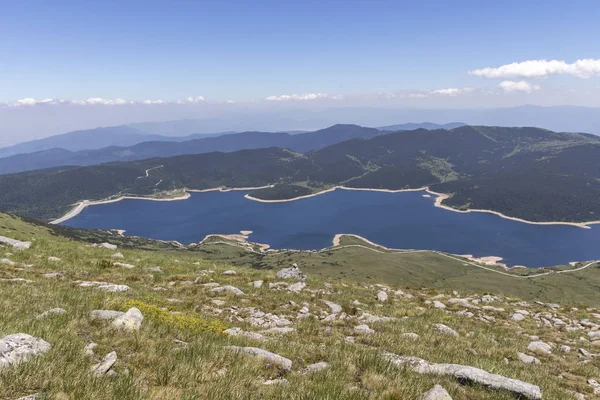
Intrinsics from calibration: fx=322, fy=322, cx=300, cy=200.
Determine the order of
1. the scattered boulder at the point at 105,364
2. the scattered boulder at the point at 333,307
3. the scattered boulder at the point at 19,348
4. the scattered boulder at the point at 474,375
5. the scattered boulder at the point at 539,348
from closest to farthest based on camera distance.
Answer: the scattered boulder at the point at 19,348, the scattered boulder at the point at 105,364, the scattered boulder at the point at 474,375, the scattered boulder at the point at 539,348, the scattered boulder at the point at 333,307

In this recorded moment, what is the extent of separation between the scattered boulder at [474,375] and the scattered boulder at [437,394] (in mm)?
1493

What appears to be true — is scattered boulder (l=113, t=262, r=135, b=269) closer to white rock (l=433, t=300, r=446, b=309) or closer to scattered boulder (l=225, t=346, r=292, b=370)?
scattered boulder (l=225, t=346, r=292, b=370)

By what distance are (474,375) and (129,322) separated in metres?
8.65

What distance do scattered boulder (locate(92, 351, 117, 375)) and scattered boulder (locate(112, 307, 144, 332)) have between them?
1848 mm

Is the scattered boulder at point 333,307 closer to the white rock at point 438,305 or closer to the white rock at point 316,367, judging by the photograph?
the white rock at point 438,305

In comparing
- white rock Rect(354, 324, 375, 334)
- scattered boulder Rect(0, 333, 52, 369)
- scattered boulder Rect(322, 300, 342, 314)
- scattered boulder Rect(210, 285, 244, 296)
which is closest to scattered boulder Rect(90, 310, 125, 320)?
scattered boulder Rect(0, 333, 52, 369)

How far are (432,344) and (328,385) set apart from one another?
719 centimetres

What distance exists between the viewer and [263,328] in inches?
471

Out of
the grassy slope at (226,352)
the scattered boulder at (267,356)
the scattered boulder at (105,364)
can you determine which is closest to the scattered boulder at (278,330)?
the grassy slope at (226,352)

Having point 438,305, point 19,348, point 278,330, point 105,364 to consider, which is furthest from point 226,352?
point 438,305

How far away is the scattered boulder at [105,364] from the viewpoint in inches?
219

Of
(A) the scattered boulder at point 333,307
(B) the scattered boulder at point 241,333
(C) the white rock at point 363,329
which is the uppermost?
(B) the scattered boulder at point 241,333

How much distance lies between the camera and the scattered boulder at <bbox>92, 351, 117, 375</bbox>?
5554 millimetres

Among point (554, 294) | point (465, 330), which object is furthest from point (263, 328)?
point (554, 294)
